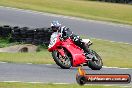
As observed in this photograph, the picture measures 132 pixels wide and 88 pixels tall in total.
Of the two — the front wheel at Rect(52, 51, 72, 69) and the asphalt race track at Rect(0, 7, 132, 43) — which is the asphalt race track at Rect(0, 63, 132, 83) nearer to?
the front wheel at Rect(52, 51, 72, 69)

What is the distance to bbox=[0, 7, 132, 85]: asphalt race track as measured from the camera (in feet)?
43.6

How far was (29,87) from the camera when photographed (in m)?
11.6

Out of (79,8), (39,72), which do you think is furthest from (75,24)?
(39,72)

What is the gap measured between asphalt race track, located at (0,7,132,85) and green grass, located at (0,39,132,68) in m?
1.17

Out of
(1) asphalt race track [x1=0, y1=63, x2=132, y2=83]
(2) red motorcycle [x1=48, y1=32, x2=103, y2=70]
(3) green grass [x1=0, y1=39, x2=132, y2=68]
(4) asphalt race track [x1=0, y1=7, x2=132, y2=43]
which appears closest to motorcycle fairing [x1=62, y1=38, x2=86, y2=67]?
(2) red motorcycle [x1=48, y1=32, x2=103, y2=70]

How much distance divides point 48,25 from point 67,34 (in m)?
13.1

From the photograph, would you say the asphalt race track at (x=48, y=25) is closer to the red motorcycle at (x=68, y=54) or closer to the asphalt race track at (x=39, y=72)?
the asphalt race track at (x=39, y=72)

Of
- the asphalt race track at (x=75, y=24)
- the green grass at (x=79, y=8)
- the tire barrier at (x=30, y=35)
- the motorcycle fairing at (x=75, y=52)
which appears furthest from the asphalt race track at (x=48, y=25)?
the tire barrier at (x=30, y=35)

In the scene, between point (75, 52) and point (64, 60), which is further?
point (75, 52)

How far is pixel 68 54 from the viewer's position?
15.2 m

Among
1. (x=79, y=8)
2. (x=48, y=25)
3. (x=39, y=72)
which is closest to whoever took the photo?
(x=39, y=72)

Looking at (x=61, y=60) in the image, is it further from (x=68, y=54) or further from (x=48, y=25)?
(x=48, y=25)

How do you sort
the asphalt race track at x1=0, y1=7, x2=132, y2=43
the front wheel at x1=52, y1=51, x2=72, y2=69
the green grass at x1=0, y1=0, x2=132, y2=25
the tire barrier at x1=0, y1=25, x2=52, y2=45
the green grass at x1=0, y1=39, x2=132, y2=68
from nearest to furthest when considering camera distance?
the front wheel at x1=52, y1=51, x2=72, y2=69, the green grass at x1=0, y1=39, x2=132, y2=68, the tire barrier at x1=0, y1=25, x2=52, y2=45, the asphalt race track at x1=0, y1=7, x2=132, y2=43, the green grass at x1=0, y1=0, x2=132, y2=25

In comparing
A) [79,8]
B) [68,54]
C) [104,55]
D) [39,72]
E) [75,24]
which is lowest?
[79,8]
